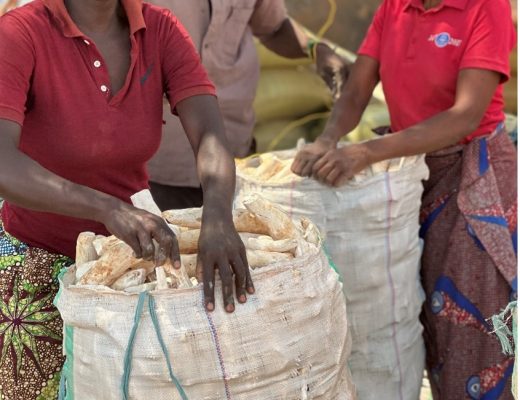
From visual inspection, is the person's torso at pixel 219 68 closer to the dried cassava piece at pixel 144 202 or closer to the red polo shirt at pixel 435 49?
the red polo shirt at pixel 435 49

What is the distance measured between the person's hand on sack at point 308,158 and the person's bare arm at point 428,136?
37mm

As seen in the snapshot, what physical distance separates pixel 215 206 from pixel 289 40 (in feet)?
5.68

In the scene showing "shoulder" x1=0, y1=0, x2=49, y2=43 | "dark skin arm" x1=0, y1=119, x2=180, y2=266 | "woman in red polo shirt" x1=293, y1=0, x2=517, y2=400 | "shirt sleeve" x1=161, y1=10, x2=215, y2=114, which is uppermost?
"shoulder" x1=0, y1=0, x2=49, y2=43

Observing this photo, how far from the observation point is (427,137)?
106 inches

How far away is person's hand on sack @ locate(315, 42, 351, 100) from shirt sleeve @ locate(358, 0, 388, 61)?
22cm

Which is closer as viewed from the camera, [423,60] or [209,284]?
[209,284]

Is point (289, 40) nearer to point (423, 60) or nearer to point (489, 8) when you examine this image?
point (423, 60)

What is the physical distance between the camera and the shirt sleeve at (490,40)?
263cm

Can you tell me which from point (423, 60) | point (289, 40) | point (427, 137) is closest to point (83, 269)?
point (427, 137)

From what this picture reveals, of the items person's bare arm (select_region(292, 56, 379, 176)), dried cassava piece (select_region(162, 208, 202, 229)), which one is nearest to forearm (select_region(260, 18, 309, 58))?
person's bare arm (select_region(292, 56, 379, 176))

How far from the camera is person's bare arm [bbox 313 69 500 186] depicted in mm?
2652

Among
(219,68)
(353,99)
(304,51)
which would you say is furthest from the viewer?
(304,51)

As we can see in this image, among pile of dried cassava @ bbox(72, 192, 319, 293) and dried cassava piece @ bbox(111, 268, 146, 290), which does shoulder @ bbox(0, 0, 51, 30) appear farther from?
dried cassava piece @ bbox(111, 268, 146, 290)

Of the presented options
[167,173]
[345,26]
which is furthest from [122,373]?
[345,26]
